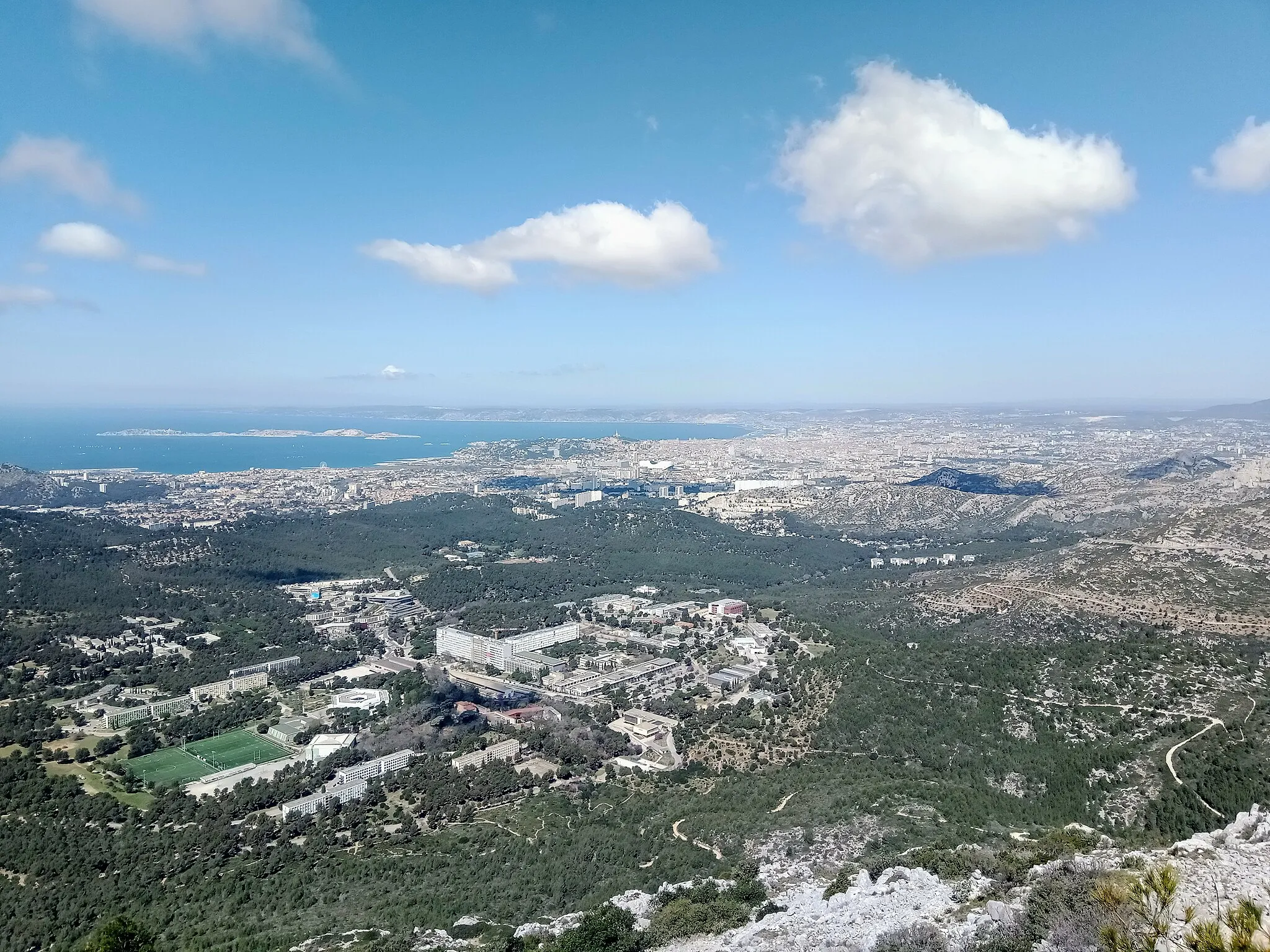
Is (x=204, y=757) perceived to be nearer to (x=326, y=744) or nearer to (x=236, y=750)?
(x=236, y=750)

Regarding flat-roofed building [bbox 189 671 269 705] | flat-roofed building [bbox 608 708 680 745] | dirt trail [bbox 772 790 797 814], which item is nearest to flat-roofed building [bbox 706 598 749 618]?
flat-roofed building [bbox 608 708 680 745]

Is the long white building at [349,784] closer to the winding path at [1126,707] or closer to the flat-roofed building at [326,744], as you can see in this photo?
the flat-roofed building at [326,744]

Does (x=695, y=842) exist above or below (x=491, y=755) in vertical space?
above

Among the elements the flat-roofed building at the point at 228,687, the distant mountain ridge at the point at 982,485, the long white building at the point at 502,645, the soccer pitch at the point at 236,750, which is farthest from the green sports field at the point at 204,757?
the distant mountain ridge at the point at 982,485

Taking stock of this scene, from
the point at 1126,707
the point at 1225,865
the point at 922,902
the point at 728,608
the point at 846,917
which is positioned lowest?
the point at 728,608

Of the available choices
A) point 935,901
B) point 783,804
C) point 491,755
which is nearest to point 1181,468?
point 783,804

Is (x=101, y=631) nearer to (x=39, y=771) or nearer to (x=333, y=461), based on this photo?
(x=39, y=771)

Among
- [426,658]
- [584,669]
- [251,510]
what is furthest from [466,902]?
[251,510]

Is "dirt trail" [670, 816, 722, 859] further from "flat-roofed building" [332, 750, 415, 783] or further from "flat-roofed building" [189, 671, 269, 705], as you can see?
"flat-roofed building" [189, 671, 269, 705]
